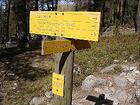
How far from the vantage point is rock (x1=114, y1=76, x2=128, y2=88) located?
7887 millimetres

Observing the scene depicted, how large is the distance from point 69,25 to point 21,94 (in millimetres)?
4788

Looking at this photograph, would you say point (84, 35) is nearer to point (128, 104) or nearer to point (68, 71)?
point (68, 71)

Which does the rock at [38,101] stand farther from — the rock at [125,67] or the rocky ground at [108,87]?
the rock at [125,67]

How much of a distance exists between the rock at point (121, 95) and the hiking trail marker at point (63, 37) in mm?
2988

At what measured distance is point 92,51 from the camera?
11.0 metres

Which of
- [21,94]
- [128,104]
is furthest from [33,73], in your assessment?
[128,104]

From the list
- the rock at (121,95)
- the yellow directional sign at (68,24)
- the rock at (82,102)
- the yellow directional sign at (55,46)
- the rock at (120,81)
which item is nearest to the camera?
the yellow directional sign at (68,24)

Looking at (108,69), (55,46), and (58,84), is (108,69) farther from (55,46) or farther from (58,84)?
(55,46)

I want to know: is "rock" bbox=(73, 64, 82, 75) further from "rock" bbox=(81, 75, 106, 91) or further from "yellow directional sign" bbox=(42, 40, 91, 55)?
"yellow directional sign" bbox=(42, 40, 91, 55)

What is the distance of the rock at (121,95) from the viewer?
7414 mm

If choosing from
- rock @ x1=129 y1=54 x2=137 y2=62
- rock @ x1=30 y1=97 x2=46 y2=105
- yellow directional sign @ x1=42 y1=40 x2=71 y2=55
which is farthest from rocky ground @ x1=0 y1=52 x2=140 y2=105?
yellow directional sign @ x1=42 y1=40 x2=71 y2=55

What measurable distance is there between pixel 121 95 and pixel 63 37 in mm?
3495

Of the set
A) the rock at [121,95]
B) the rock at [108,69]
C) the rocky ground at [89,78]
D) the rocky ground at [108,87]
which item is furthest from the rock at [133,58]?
the rock at [121,95]

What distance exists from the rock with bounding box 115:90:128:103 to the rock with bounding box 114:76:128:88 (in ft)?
0.95
